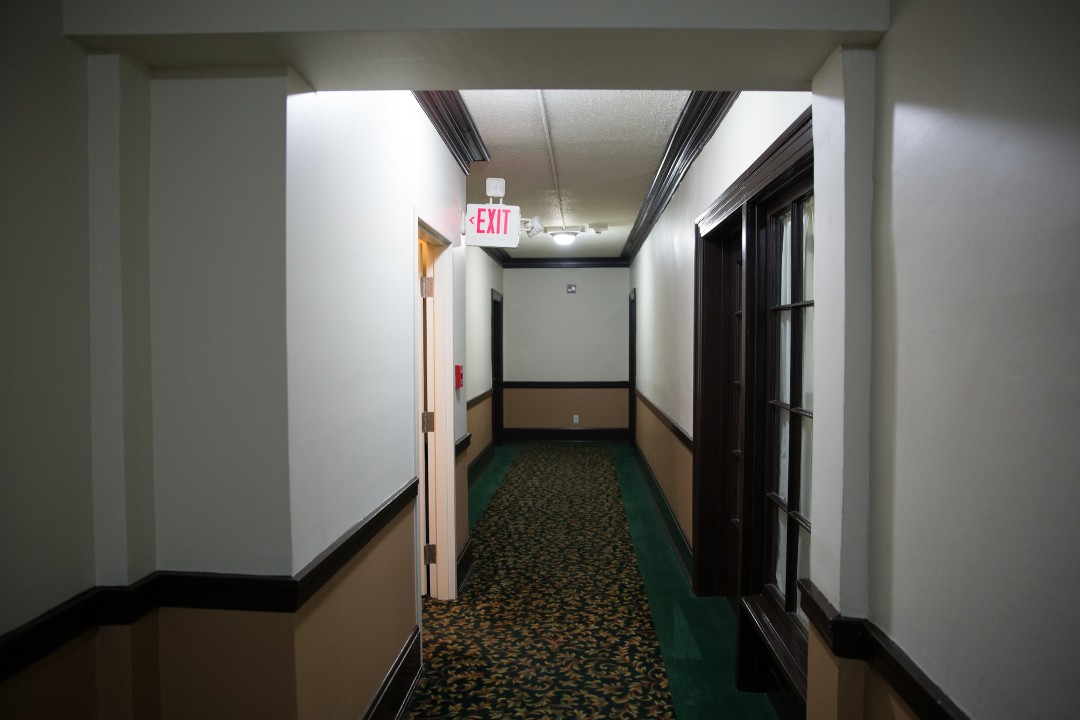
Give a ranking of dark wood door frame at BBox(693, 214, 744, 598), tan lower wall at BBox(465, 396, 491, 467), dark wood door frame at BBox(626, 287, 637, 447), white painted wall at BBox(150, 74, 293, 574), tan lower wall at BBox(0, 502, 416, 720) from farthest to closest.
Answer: dark wood door frame at BBox(626, 287, 637, 447) < tan lower wall at BBox(465, 396, 491, 467) < dark wood door frame at BBox(693, 214, 744, 598) < white painted wall at BBox(150, 74, 293, 574) < tan lower wall at BBox(0, 502, 416, 720)

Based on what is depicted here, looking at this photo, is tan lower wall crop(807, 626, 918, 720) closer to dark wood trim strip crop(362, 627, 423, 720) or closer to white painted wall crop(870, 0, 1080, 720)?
white painted wall crop(870, 0, 1080, 720)

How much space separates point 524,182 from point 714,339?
7.56 feet

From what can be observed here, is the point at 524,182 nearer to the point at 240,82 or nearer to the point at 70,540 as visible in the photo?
the point at 240,82

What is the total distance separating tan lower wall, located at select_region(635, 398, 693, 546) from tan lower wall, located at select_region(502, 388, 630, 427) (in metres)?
2.26

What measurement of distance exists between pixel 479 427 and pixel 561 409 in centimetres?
227

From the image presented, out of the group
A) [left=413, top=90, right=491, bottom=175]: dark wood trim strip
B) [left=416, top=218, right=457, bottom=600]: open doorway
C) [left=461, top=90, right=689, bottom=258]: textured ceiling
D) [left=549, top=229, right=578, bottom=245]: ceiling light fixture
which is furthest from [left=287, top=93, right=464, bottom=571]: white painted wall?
[left=549, top=229, right=578, bottom=245]: ceiling light fixture

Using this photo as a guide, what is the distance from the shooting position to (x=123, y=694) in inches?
57.1

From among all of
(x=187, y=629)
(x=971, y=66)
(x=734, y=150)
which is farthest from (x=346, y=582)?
(x=734, y=150)

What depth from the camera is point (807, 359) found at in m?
2.10

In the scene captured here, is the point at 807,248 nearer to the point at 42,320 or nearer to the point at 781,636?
the point at 781,636

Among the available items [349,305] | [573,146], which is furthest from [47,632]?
[573,146]

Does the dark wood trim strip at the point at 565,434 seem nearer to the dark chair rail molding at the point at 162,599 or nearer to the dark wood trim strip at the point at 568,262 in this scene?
the dark wood trim strip at the point at 568,262

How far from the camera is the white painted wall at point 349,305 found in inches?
62.0

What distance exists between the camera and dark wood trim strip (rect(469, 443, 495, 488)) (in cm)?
640
